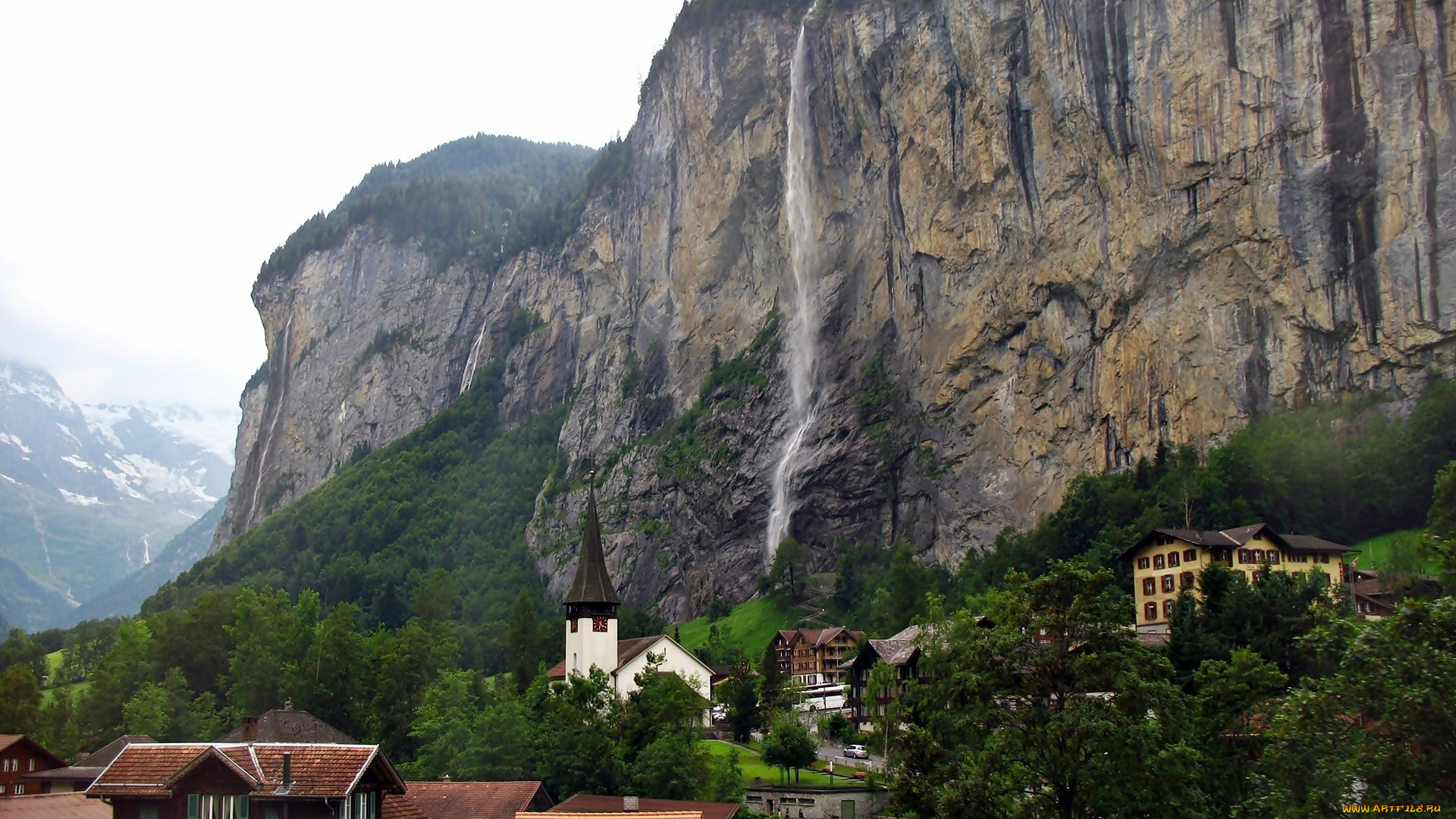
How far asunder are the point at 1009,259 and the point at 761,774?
58.4 metres

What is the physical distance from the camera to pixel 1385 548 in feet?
269

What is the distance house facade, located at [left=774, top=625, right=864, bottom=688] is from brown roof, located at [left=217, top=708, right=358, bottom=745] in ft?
126

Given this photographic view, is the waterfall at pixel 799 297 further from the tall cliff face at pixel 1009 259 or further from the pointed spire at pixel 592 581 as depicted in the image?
the pointed spire at pixel 592 581

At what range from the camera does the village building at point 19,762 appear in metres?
55.3

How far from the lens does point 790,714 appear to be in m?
71.6

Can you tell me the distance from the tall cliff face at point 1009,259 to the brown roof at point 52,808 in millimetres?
73445

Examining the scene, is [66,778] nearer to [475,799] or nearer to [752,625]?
[475,799]

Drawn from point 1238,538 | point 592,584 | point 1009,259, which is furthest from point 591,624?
point 1009,259

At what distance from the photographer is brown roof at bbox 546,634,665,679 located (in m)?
79.8

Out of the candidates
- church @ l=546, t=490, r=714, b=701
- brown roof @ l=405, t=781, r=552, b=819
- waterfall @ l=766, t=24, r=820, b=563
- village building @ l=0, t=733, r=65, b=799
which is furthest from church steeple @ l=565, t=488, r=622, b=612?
waterfall @ l=766, t=24, r=820, b=563

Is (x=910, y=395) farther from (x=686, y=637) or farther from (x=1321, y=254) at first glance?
(x=1321, y=254)

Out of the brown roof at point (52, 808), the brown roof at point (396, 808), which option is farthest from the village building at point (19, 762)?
the brown roof at point (396, 808)

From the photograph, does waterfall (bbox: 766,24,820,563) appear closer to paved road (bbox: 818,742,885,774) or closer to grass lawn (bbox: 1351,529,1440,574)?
paved road (bbox: 818,742,885,774)

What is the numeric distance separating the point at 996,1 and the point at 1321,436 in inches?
1861
